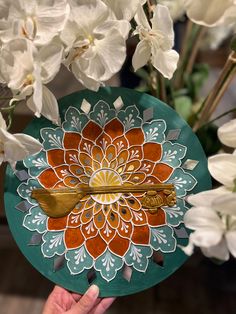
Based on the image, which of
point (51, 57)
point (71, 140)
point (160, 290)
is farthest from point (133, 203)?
point (160, 290)

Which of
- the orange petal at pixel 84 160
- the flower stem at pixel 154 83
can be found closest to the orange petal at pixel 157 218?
the orange petal at pixel 84 160

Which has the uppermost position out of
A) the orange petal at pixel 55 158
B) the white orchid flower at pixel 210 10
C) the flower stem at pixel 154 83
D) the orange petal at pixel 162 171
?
the white orchid flower at pixel 210 10

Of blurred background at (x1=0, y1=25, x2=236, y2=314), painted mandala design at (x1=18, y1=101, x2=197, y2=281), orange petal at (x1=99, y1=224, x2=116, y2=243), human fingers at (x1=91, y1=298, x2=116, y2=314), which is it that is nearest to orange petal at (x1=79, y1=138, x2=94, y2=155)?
painted mandala design at (x1=18, y1=101, x2=197, y2=281)

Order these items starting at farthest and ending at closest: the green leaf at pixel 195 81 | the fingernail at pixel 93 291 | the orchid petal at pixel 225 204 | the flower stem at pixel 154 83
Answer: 1. the green leaf at pixel 195 81
2. the flower stem at pixel 154 83
3. the fingernail at pixel 93 291
4. the orchid petal at pixel 225 204

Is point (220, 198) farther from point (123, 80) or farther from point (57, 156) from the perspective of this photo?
point (123, 80)

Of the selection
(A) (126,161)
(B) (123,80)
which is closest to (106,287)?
(A) (126,161)

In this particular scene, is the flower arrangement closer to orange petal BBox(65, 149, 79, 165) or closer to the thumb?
orange petal BBox(65, 149, 79, 165)

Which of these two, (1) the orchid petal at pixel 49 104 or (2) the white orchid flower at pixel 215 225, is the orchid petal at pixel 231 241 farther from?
(1) the orchid petal at pixel 49 104
